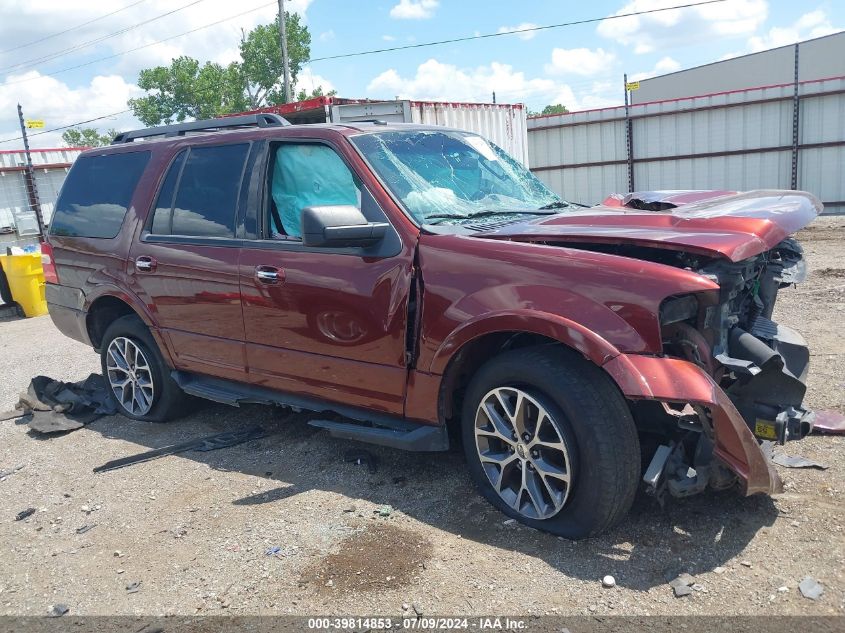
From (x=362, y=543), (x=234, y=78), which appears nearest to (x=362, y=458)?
(x=362, y=543)

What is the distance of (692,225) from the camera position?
331 cm

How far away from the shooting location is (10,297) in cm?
1095

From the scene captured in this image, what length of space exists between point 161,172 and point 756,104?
48.1 feet

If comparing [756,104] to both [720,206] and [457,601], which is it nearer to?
[720,206]

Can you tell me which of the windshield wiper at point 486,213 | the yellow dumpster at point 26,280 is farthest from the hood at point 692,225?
the yellow dumpster at point 26,280

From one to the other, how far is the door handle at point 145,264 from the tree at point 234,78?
51969 millimetres

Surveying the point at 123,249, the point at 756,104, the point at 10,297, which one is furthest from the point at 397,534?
the point at 756,104

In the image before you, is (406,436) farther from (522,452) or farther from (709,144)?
A: (709,144)

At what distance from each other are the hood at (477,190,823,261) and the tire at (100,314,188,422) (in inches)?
113

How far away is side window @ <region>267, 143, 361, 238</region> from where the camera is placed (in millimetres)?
4121

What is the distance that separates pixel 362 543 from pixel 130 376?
2821mm

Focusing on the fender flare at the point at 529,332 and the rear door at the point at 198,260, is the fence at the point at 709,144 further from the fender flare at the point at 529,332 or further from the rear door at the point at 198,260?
the fender flare at the point at 529,332

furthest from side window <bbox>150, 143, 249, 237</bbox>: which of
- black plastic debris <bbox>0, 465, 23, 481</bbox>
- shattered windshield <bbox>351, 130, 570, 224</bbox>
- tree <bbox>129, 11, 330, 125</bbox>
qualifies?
tree <bbox>129, 11, 330, 125</bbox>

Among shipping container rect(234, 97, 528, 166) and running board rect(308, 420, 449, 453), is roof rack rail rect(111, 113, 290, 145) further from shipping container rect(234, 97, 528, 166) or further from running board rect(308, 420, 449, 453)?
shipping container rect(234, 97, 528, 166)
